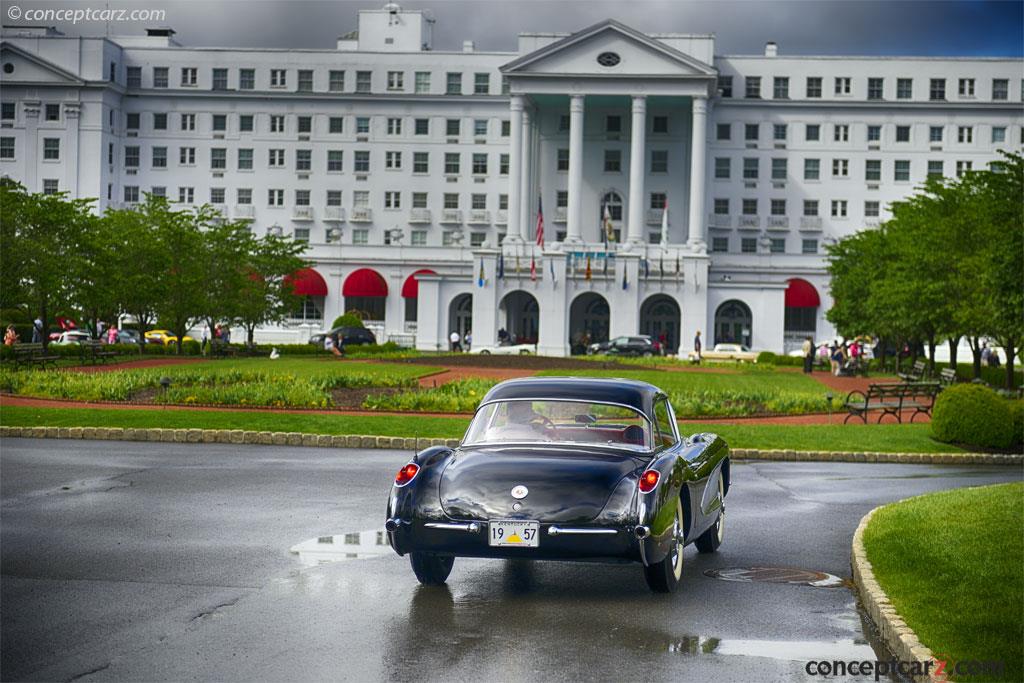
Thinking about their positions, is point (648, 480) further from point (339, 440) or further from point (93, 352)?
point (93, 352)

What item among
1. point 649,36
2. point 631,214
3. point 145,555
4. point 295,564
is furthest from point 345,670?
point 649,36

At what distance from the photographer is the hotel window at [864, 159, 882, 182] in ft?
331

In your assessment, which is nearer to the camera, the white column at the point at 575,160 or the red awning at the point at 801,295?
the white column at the point at 575,160

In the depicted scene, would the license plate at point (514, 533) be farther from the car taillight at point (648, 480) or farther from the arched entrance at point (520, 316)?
the arched entrance at point (520, 316)

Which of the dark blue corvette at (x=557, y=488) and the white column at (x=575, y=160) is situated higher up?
the white column at (x=575, y=160)

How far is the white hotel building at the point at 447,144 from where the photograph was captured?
326ft

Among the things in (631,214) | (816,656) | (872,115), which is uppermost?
(872,115)

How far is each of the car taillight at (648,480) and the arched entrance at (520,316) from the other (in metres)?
76.6

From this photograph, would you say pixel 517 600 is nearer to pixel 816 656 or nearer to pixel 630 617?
pixel 630 617

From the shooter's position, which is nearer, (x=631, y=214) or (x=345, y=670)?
(x=345, y=670)

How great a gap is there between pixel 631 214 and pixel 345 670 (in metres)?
84.6

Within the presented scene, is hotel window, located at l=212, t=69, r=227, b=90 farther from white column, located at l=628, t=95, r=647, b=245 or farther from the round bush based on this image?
the round bush

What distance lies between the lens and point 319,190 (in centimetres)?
10312

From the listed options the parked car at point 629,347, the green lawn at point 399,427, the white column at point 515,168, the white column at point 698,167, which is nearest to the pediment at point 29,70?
the white column at point 515,168
